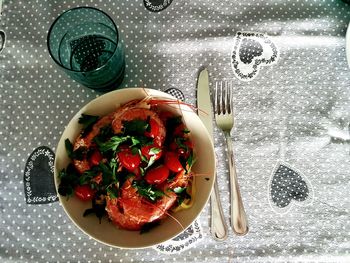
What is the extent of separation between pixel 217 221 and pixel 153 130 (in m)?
0.22

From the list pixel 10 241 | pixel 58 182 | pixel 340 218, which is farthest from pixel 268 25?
pixel 10 241

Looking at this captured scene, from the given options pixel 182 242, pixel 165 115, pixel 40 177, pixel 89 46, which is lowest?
pixel 182 242

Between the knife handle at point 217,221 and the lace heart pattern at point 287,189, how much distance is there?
10 cm

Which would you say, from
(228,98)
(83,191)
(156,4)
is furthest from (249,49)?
(83,191)

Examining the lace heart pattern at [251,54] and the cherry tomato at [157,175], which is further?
the lace heart pattern at [251,54]

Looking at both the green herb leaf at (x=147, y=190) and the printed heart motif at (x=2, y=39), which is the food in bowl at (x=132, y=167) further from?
the printed heart motif at (x=2, y=39)

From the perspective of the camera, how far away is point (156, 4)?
2.63 feet

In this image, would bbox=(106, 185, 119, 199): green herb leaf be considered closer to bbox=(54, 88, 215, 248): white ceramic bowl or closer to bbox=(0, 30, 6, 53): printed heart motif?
bbox=(54, 88, 215, 248): white ceramic bowl

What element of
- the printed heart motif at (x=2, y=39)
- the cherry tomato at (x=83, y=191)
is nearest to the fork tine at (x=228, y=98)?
the cherry tomato at (x=83, y=191)

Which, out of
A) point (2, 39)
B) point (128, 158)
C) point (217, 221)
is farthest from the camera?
point (2, 39)

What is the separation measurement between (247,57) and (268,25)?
0.29 ft

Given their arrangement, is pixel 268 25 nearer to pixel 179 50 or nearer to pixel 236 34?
pixel 236 34

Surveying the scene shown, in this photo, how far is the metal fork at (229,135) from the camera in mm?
692

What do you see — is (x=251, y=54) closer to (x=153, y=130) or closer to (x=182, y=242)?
(x=153, y=130)
